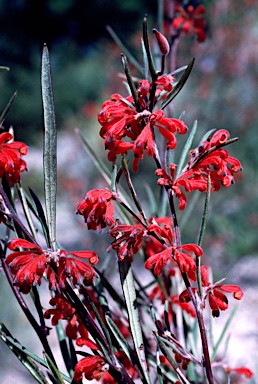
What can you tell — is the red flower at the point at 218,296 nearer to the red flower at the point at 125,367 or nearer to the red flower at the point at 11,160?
the red flower at the point at 125,367

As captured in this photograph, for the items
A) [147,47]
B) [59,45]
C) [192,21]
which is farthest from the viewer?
[59,45]

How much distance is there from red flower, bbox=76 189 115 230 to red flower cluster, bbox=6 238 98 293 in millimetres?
47

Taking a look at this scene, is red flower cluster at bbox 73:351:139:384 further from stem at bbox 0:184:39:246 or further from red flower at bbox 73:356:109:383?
stem at bbox 0:184:39:246

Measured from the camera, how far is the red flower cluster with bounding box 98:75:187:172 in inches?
24.5

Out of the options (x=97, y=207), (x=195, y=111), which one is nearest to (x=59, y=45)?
(x=195, y=111)

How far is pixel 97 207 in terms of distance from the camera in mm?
663

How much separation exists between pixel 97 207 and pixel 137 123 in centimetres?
12

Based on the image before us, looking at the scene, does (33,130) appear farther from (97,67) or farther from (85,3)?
(85,3)

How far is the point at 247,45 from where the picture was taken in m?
7.75

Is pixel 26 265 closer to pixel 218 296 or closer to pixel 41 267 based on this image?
pixel 41 267

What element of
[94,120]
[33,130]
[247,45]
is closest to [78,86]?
[33,130]

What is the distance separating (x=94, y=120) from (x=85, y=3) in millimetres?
9293

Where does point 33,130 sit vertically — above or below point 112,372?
above

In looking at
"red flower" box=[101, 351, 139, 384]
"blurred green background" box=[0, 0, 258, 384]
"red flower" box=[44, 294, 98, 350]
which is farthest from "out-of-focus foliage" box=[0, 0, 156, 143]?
"red flower" box=[44, 294, 98, 350]
